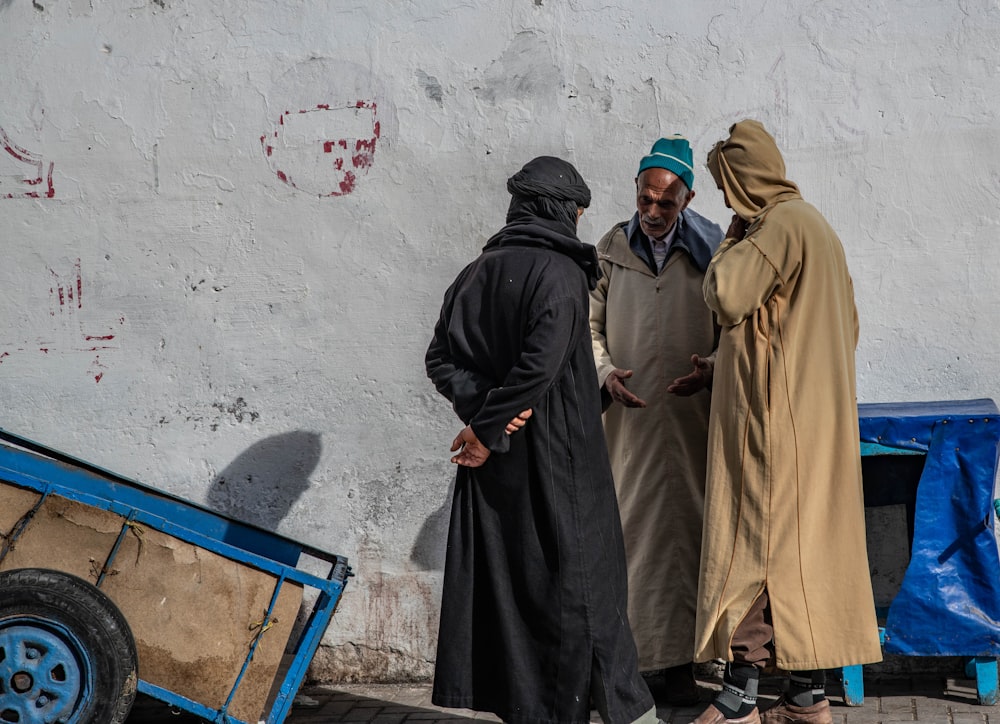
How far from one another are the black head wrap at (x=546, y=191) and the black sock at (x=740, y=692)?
1517 mm

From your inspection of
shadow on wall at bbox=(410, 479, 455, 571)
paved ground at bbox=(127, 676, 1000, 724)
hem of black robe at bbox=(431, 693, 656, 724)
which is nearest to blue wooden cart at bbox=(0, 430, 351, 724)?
hem of black robe at bbox=(431, 693, 656, 724)

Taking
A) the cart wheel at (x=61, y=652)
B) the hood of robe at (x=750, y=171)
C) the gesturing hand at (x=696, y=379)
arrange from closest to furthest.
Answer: the cart wheel at (x=61, y=652), the hood of robe at (x=750, y=171), the gesturing hand at (x=696, y=379)

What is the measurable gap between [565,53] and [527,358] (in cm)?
178

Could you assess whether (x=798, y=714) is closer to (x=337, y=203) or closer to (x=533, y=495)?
(x=533, y=495)

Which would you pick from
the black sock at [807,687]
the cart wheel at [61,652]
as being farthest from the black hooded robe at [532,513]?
the cart wheel at [61,652]

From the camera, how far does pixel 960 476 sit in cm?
405

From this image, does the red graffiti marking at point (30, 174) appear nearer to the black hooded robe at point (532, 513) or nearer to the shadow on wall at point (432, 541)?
the shadow on wall at point (432, 541)

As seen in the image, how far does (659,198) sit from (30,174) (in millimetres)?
2660

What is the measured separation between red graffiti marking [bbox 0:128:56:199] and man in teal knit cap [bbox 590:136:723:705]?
8.07 feet

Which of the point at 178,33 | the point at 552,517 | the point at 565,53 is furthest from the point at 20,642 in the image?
the point at 565,53

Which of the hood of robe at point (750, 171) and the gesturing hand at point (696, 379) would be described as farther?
the gesturing hand at point (696, 379)

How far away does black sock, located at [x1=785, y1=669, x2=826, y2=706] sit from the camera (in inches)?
150

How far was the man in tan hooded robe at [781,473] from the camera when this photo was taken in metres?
3.67

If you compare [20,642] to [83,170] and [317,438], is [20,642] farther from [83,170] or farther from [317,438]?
[83,170]
